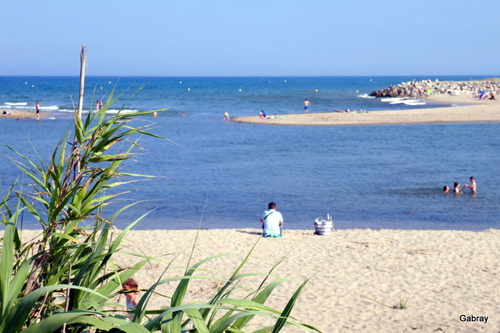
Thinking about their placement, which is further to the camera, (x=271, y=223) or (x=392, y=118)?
(x=392, y=118)

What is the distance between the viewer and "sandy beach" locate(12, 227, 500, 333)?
751 cm

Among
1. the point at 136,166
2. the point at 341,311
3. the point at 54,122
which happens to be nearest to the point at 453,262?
the point at 341,311

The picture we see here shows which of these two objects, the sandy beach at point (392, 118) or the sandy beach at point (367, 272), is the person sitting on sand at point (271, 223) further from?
the sandy beach at point (392, 118)

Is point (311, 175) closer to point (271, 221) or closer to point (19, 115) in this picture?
point (271, 221)

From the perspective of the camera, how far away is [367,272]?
948cm

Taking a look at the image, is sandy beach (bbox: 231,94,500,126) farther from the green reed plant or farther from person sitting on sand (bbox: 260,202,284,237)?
the green reed plant

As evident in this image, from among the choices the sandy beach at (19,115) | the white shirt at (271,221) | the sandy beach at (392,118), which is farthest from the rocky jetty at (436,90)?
the white shirt at (271,221)

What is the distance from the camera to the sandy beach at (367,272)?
7.51 m

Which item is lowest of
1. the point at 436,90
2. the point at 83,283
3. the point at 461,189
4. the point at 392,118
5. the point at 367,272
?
the point at 367,272

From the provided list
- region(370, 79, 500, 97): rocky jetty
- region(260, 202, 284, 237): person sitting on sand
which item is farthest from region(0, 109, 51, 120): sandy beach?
region(370, 79, 500, 97): rocky jetty

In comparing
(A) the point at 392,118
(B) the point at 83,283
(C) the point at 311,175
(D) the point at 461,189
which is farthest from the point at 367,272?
(A) the point at 392,118

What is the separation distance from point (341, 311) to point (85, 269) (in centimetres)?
572

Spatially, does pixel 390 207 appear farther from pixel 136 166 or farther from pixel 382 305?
pixel 136 166

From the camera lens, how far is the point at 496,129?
36344mm
